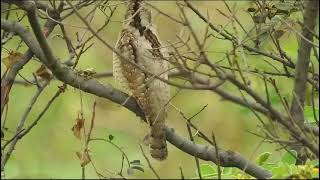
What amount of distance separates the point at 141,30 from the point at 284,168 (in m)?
1.01

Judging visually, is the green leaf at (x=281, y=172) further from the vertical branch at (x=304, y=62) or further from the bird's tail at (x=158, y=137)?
the bird's tail at (x=158, y=137)

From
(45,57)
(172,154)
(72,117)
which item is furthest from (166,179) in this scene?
(45,57)

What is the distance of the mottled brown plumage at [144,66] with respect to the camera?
2.89m

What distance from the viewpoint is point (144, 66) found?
9.45ft

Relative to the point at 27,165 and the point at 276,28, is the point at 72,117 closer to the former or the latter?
the point at 27,165

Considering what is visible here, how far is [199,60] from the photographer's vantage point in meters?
2.16

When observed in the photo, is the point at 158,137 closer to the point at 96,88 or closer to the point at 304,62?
the point at 96,88

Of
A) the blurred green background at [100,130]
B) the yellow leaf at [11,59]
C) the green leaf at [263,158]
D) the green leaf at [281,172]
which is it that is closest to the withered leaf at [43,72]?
the yellow leaf at [11,59]

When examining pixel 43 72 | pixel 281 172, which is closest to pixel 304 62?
pixel 281 172

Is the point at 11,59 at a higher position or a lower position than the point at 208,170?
higher

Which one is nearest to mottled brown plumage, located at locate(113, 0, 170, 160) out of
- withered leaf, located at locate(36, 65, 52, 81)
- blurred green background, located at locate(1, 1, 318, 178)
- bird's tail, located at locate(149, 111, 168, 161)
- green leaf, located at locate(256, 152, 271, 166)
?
bird's tail, located at locate(149, 111, 168, 161)

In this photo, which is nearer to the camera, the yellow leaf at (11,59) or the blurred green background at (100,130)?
the yellow leaf at (11,59)

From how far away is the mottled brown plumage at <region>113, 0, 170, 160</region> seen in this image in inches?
114

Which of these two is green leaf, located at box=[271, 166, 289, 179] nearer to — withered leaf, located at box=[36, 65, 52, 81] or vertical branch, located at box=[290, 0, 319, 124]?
vertical branch, located at box=[290, 0, 319, 124]
